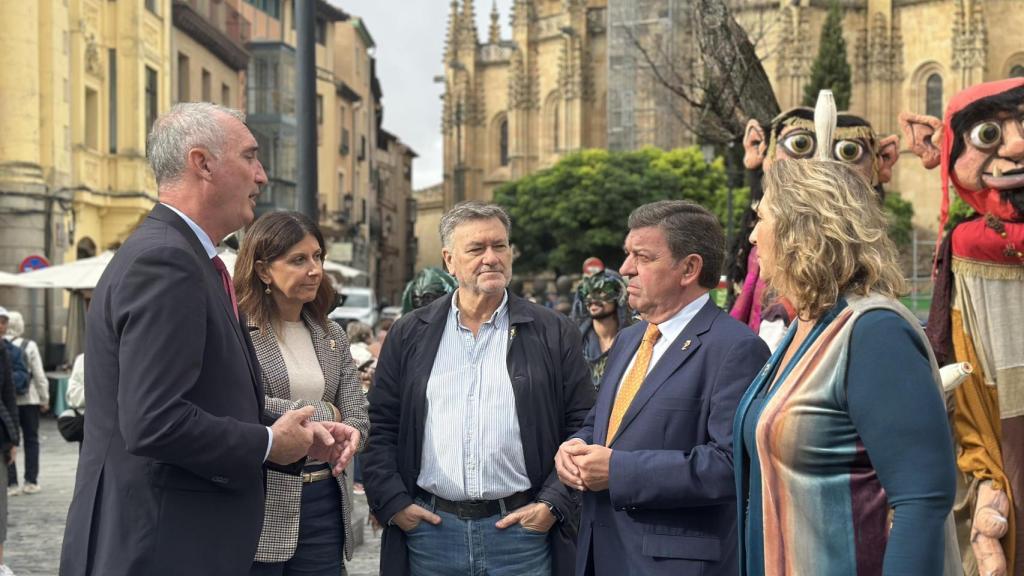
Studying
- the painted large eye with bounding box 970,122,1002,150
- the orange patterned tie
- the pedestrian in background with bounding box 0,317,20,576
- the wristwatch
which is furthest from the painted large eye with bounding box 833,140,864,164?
the pedestrian in background with bounding box 0,317,20,576

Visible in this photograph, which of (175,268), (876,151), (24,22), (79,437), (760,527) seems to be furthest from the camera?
(24,22)

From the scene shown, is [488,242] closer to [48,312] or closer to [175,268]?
[175,268]

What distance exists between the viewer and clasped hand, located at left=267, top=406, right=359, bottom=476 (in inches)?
140

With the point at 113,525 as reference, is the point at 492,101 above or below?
above

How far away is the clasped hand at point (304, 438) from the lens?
3561mm

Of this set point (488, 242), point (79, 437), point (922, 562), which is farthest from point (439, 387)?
point (79, 437)

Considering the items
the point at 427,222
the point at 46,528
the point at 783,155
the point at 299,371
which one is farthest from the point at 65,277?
the point at 427,222

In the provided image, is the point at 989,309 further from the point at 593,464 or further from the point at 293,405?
the point at 293,405

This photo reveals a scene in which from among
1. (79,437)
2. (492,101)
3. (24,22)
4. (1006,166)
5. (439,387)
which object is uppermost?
(492,101)

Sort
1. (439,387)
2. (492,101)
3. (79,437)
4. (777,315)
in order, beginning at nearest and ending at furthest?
(439,387)
(777,315)
(79,437)
(492,101)

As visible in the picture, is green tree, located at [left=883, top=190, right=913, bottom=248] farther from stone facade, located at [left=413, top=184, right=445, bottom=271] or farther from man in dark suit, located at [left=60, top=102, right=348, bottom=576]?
man in dark suit, located at [left=60, top=102, right=348, bottom=576]

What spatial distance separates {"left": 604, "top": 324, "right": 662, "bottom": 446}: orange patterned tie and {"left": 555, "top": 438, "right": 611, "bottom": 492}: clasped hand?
5.7 inches

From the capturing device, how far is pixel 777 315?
5516 mm

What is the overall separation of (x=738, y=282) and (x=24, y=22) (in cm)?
2017
